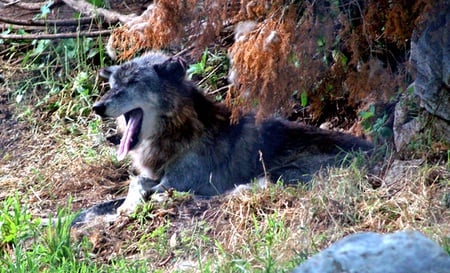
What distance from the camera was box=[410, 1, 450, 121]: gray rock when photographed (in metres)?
7.09

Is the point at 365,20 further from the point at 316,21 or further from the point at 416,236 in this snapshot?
the point at 416,236

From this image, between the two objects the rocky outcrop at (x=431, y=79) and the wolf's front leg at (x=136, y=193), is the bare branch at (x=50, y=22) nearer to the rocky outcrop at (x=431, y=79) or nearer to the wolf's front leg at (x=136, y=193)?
the wolf's front leg at (x=136, y=193)

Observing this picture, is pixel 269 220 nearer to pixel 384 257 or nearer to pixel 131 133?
pixel 131 133

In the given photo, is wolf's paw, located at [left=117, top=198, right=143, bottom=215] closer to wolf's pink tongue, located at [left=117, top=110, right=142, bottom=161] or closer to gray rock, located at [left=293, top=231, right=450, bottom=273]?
wolf's pink tongue, located at [left=117, top=110, right=142, bottom=161]

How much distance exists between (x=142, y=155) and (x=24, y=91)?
8.08 ft

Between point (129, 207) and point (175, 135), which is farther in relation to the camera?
point (175, 135)

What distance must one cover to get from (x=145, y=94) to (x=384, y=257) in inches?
190

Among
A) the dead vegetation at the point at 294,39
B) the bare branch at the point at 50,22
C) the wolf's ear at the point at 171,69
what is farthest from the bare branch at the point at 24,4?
the dead vegetation at the point at 294,39

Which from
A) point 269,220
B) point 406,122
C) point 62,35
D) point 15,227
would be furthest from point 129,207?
point 62,35

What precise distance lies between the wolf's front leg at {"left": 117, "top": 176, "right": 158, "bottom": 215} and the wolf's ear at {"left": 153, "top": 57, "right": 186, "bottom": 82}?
89 centimetres

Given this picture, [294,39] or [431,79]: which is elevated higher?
[294,39]

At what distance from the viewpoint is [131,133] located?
8.61 meters

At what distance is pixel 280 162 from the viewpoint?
28.0 ft

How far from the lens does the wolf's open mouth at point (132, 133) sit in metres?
8.59
